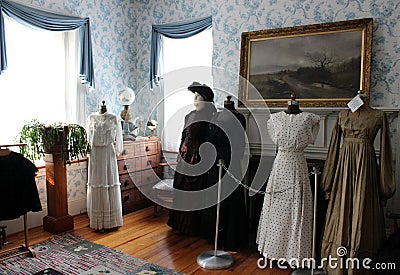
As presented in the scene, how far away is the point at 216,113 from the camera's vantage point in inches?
125

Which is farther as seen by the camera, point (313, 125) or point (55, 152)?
point (55, 152)

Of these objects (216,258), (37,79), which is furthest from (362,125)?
(37,79)

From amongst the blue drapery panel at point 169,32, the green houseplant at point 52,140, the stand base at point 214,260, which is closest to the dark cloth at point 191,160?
the stand base at point 214,260

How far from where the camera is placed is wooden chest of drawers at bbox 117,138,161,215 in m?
3.93

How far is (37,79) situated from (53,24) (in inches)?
24.3

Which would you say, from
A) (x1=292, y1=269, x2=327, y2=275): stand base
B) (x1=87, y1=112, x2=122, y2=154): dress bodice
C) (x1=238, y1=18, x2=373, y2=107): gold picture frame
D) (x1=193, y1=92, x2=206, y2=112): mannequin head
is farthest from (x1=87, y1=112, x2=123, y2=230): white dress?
(x1=292, y1=269, x2=327, y2=275): stand base

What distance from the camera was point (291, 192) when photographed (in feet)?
8.50

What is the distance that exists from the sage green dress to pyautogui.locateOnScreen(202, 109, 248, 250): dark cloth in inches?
32.0

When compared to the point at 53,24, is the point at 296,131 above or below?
below

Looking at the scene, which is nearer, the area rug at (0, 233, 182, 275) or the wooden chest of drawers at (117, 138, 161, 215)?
the area rug at (0, 233, 182, 275)

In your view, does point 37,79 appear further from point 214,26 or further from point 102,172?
point 214,26

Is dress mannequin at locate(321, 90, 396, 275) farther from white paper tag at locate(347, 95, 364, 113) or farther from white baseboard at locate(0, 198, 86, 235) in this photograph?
white baseboard at locate(0, 198, 86, 235)

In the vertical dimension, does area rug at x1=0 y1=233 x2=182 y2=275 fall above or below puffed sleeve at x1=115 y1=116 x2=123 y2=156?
below

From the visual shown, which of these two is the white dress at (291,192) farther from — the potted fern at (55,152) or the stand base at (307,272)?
the potted fern at (55,152)
